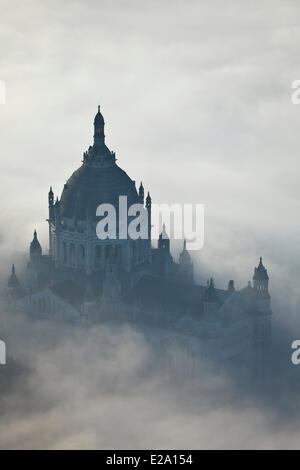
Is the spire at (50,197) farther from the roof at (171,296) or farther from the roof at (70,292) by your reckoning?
the roof at (171,296)

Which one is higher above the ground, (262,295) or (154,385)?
(262,295)

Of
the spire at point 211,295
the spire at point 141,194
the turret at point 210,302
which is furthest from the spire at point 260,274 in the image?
the spire at point 141,194

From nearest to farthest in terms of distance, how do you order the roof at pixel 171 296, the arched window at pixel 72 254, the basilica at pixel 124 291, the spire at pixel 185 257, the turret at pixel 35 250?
the basilica at pixel 124 291 < the roof at pixel 171 296 < the arched window at pixel 72 254 < the turret at pixel 35 250 < the spire at pixel 185 257

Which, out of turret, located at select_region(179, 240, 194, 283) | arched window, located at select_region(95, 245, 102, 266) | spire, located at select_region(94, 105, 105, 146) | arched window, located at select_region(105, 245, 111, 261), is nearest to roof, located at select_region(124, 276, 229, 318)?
arched window, located at select_region(105, 245, 111, 261)

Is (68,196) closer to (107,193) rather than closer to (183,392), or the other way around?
(107,193)

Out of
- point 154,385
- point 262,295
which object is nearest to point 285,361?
point 262,295

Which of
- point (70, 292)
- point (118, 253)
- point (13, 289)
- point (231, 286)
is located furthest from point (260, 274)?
point (13, 289)

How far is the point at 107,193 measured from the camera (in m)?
180

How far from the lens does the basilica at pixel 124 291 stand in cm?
17425

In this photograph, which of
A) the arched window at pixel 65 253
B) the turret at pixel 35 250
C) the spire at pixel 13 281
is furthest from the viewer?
the turret at pixel 35 250

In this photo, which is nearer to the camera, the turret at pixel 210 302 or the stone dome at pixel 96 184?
the turret at pixel 210 302

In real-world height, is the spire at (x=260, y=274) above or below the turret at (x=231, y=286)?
above

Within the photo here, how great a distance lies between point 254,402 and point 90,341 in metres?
23.7

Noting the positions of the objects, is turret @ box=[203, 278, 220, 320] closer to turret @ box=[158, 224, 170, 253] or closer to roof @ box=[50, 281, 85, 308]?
roof @ box=[50, 281, 85, 308]
